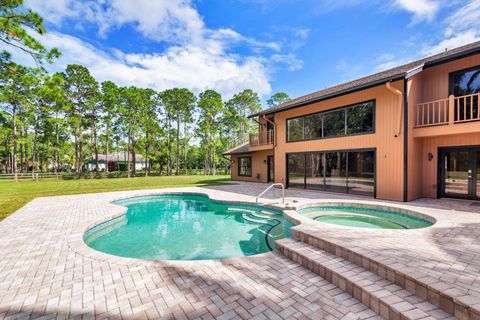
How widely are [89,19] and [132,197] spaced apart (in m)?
8.83

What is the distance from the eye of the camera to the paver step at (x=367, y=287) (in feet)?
7.14

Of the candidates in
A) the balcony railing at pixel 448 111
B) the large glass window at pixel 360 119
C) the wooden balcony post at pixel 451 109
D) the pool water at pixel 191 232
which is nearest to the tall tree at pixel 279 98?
the large glass window at pixel 360 119

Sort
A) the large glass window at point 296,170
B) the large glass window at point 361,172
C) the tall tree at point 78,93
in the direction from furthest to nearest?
the tall tree at point 78,93, the large glass window at point 296,170, the large glass window at point 361,172

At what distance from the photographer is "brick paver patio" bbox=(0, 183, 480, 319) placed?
7.82 ft

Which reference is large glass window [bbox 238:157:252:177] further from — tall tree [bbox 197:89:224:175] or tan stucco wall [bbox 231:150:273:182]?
tall tree [bbox 197:89:224:175]

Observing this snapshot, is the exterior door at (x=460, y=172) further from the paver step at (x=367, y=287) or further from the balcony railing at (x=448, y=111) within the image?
the paver step at (x=367, y=287)

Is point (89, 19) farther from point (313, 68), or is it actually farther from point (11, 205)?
A: point (313, 68)

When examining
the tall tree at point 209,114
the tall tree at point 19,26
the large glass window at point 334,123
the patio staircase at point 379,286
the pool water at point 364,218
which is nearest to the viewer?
the patio staircase at point 379,286

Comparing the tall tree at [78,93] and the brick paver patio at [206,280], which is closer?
the brick paver patio at [206,280]

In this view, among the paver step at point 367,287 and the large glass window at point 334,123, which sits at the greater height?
the large glass window at point 334,123

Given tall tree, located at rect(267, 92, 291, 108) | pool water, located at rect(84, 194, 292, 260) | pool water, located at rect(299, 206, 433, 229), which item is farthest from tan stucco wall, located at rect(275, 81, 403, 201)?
tall tree, located at rect(267, 92, 291, 108)

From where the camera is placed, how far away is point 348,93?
375 inches

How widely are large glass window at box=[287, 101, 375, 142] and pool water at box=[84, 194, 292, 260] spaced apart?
5.52m

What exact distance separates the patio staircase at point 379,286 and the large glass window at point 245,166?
13662 mm
